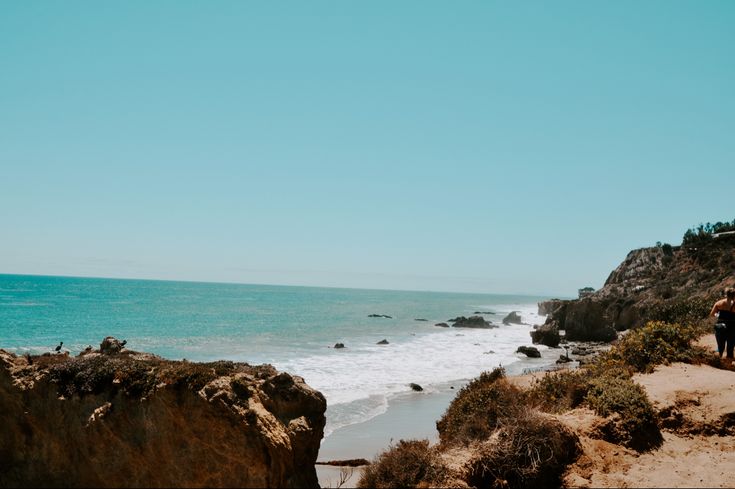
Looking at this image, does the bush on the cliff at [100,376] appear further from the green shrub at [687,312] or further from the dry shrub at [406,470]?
the green shrub at [687,312]

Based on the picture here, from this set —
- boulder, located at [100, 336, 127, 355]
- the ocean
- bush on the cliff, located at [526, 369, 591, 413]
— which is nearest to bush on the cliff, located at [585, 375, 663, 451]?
bush on the cliff, located at [526, 369, 591, 413]

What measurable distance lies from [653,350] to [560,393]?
503 cm

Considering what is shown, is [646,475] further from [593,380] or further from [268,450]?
[268,450]

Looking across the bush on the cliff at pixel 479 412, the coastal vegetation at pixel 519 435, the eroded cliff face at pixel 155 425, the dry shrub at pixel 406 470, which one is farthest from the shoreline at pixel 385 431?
the eroded cliff face at pixel 155 425

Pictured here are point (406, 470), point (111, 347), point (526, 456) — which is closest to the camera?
point (406, 470)

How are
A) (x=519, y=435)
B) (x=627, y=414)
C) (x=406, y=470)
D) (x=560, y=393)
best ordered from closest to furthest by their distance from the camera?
(x=406, y=470) → (x=519, y=435) → (x=627, y=414) → (x=560, y=393)

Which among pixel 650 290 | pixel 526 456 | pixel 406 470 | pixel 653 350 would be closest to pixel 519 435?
pixel 526 456

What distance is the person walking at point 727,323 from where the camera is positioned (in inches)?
604

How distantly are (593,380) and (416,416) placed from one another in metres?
9.40

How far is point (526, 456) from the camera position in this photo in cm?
952

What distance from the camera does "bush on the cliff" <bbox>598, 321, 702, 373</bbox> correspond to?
15.5 metres

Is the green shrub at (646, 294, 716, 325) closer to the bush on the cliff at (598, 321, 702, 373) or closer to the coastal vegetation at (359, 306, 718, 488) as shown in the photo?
the bush on the cliff at (598, 321, 702, 373)

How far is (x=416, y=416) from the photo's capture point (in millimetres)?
20594

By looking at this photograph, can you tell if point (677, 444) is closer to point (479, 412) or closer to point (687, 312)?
point (479, 412)
